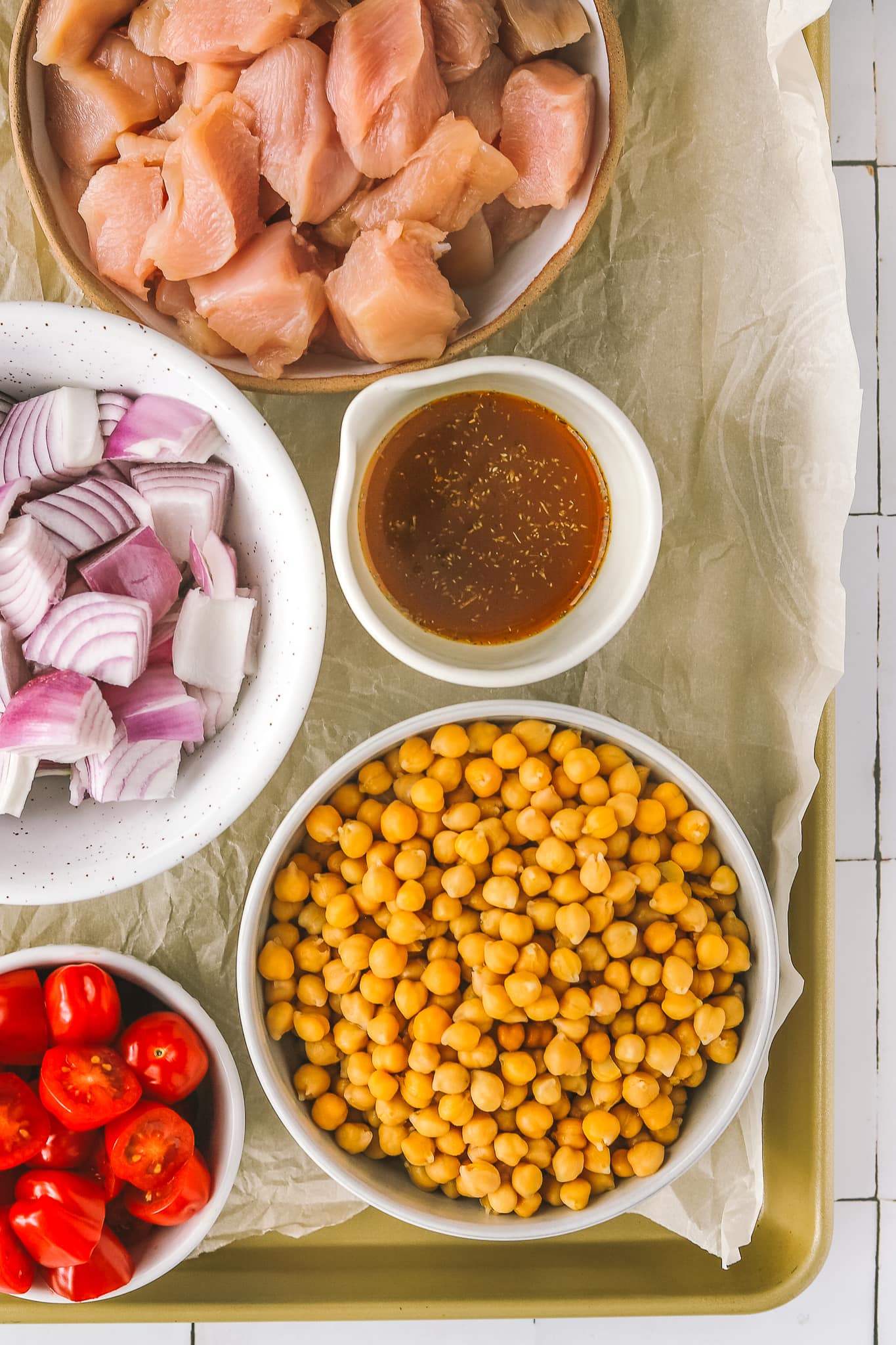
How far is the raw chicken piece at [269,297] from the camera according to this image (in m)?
1.22

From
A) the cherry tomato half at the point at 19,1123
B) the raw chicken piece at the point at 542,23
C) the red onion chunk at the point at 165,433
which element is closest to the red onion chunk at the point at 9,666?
the red onion chunk at the point at 165,433

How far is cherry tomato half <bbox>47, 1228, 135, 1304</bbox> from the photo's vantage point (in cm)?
132

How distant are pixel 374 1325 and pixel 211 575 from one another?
3.99 feet

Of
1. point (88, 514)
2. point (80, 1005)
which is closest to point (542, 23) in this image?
point (88, 514)

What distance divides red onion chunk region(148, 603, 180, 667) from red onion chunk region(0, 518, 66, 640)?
0.12 m

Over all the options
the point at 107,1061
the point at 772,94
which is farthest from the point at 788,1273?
the point at 772,94

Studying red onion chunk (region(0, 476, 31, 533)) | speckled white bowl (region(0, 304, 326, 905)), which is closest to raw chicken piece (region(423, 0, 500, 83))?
speckled white bowl (region(0, 304, 326, 905))

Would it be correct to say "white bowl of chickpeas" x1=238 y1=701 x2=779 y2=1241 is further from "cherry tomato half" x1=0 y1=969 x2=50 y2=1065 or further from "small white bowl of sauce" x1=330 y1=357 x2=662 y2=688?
"cherry tomato half" x1=0 y1=969 x2=50 y2=1065

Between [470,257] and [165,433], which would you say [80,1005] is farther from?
[470,257]

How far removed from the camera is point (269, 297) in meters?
1.22

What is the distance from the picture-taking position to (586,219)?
4.19ft

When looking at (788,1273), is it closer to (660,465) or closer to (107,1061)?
(107,1061)

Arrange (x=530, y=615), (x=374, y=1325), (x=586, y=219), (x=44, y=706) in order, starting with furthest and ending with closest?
1. (x=374, y=1325)
2. (x=530, y=615)
3. (x=586, y=219)
4. (x=44, y=706)

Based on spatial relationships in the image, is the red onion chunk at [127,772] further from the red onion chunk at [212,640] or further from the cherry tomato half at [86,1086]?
the cherry tomato half at [86,1086]
